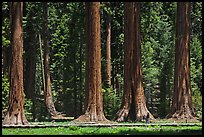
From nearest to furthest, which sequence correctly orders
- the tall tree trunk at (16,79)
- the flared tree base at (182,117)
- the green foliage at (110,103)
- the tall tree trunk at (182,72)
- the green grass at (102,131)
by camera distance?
the green grass at (102,131) < the tall tree trunk at (16,79) < the flared tree base at (182,117) < the tall tree trunk at (182,72) < the green foliage at (110,103)

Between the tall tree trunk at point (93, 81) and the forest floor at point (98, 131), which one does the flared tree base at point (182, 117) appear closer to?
the tall tree trunk at point (93, 81)

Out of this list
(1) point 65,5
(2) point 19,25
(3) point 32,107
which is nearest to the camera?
(2) point 19,25

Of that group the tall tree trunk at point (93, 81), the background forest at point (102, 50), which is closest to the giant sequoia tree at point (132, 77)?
the tall tree trunk at point (93, 81)

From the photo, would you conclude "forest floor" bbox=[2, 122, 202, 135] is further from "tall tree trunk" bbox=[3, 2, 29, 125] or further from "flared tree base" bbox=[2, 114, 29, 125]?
"tall tree trunk" bbox=[3, 2, 29, 125]

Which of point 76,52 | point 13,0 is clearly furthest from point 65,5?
point 13,0

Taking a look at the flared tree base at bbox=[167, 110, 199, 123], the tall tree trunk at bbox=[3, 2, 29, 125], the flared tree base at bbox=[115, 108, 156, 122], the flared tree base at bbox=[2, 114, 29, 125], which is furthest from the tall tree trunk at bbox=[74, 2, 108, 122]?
the flared tree base at bbox=[167, 110, 199, 123]

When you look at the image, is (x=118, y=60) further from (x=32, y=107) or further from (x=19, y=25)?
(x=19, y=25)

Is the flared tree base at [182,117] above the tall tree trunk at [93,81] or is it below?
below

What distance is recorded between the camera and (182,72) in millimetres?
23109

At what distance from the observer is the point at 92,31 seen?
20.5m

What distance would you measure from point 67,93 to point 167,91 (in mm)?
9985

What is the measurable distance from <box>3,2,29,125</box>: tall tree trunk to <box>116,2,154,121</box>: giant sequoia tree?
5.55 meters

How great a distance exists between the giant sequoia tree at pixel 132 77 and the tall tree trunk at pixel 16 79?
5.55 m

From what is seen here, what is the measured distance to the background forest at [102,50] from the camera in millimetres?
34812
